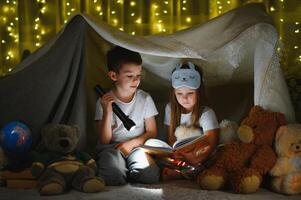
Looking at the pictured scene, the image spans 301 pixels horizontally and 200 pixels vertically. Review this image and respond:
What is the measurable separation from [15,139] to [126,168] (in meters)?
0.48

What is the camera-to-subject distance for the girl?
81.0 inches

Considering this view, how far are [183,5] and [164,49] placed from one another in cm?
96

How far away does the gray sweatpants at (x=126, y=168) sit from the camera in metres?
1.87

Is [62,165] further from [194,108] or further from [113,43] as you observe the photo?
[194,108]

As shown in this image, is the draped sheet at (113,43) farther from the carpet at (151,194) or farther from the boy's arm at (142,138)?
the carpet at (151,194)

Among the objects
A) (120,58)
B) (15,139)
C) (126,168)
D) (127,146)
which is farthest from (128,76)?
(15,139)

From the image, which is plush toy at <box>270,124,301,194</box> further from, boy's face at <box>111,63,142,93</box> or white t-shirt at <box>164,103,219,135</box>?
boy's face at <box>111,63,142,93</box>

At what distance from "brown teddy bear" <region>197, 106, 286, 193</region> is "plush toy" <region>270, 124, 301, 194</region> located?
3cm

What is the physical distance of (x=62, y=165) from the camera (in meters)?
1.81

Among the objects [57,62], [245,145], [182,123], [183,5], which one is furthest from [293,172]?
[183,5]

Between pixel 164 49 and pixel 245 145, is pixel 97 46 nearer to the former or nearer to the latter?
pixel 164 49

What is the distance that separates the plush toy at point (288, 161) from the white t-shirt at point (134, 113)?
64 centimetres

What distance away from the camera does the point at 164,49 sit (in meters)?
1.94

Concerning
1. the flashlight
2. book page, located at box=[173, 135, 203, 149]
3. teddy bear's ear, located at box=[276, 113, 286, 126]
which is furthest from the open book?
teddy bear's ear, located at box=[276, 113, 286, 126]
